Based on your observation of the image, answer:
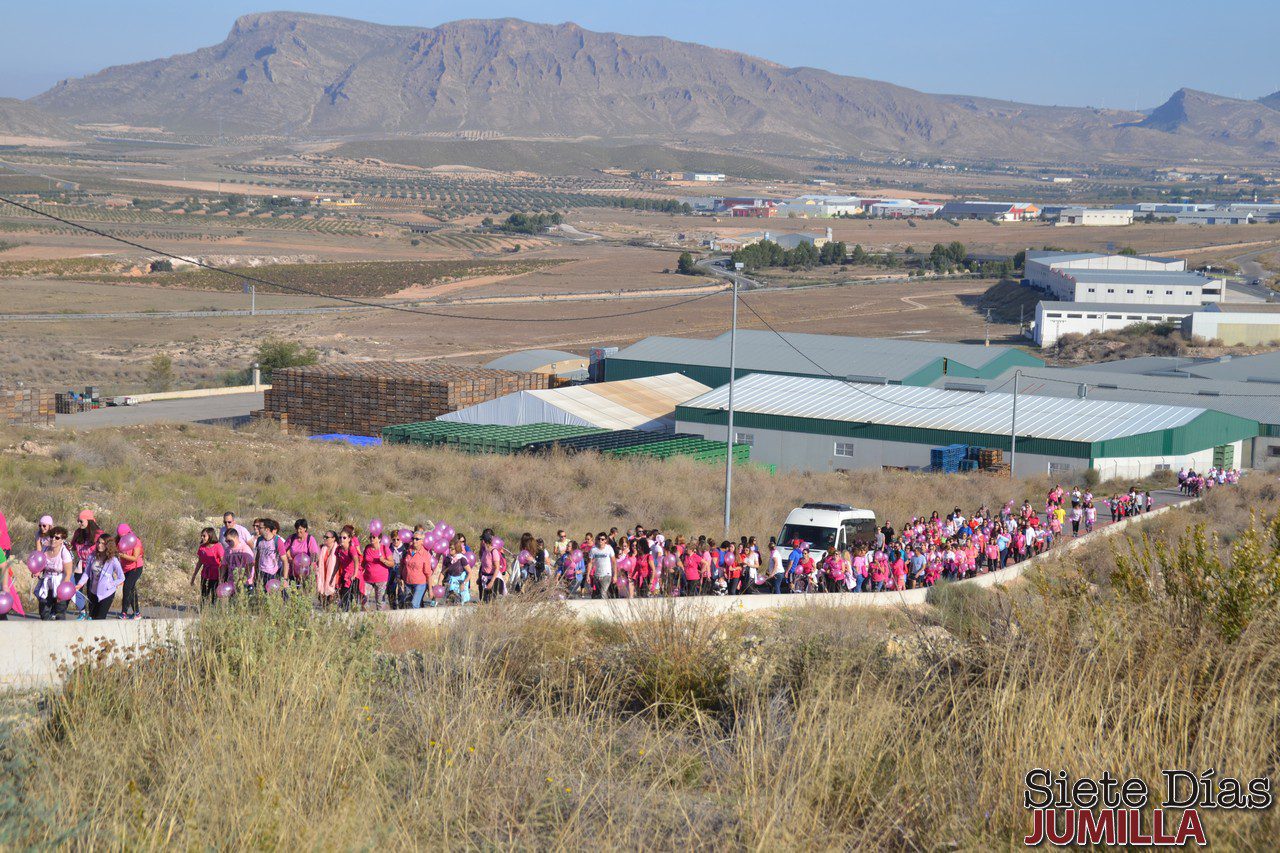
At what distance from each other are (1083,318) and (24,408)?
5552cm

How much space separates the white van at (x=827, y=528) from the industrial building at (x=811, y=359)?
79.1 feet

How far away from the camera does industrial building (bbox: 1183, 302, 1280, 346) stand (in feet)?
217

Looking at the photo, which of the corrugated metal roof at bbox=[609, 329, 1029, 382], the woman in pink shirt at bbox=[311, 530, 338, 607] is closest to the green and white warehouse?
the corrugated metal roof at bbox=[609, 329, 1029, 382]

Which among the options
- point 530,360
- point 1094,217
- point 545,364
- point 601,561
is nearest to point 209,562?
point 601,561

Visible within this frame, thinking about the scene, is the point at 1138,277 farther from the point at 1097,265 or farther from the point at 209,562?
the point at 209,562

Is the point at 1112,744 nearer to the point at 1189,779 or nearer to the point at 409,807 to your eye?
the point at 1189,779

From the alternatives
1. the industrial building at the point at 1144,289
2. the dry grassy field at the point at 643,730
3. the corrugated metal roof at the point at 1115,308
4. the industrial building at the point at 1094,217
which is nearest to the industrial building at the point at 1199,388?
the corrugated metal roof at the point at 1115,308

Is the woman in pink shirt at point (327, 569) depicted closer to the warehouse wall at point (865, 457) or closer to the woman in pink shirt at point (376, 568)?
the woman in pink shirt at point (376, 568)

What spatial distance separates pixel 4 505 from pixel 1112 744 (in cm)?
1561

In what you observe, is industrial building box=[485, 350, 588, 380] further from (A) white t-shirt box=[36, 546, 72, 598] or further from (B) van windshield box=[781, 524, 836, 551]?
(A) white t-shirt box=[36, 546, 72, 598]

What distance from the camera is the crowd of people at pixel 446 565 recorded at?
→ 11.8m

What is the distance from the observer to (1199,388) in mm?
45625

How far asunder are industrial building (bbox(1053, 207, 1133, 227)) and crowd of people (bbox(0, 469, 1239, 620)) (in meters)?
162

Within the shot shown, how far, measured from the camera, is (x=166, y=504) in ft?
64.4
